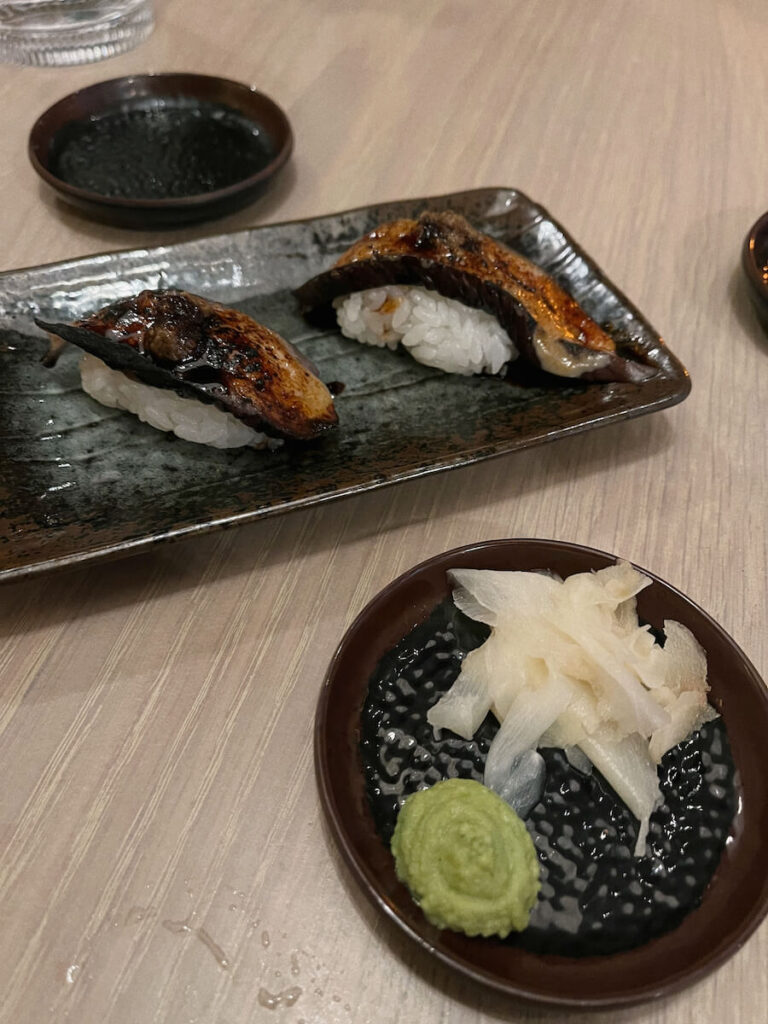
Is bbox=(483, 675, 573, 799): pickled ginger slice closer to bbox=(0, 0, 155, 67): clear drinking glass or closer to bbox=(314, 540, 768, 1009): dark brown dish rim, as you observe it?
bbox=(314, 540, 768, 1009): dark brown dish rim

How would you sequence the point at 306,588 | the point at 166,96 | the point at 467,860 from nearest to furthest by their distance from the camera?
the point at 467,860 → the point at 306,588 → the point at 166,96

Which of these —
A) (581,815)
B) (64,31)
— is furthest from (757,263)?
(64,31)

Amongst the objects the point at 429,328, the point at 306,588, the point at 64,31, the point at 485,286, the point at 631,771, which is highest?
the point at 64,31

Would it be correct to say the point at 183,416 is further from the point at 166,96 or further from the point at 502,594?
the point at 166,96

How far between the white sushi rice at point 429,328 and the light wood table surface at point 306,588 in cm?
28

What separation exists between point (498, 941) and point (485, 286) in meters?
1.35

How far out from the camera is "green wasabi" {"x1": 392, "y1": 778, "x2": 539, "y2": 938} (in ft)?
3.12

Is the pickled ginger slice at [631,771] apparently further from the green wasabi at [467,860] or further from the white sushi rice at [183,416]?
the white sushi rice at [183,416]

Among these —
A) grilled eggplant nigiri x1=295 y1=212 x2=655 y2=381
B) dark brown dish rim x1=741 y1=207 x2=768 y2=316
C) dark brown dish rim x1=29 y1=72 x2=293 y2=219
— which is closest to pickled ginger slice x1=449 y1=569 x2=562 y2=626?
grilled eggplant nigiri x1=295 y1=212 x2=655 y2=381

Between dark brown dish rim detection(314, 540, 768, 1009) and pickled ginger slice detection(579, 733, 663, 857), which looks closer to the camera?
dark brown dish rim detection(314, 540, 768, 1009)

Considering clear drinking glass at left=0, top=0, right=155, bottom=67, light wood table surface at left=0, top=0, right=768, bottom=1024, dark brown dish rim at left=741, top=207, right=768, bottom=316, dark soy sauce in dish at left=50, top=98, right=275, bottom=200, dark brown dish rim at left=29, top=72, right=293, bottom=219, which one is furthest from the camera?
clear drinking glass at left=0, top=0, right=155, bottom=67

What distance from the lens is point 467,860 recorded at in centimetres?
96

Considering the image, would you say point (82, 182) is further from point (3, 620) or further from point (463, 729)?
point (463, 729)

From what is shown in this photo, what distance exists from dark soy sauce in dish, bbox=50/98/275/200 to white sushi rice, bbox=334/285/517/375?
2.51 ft
